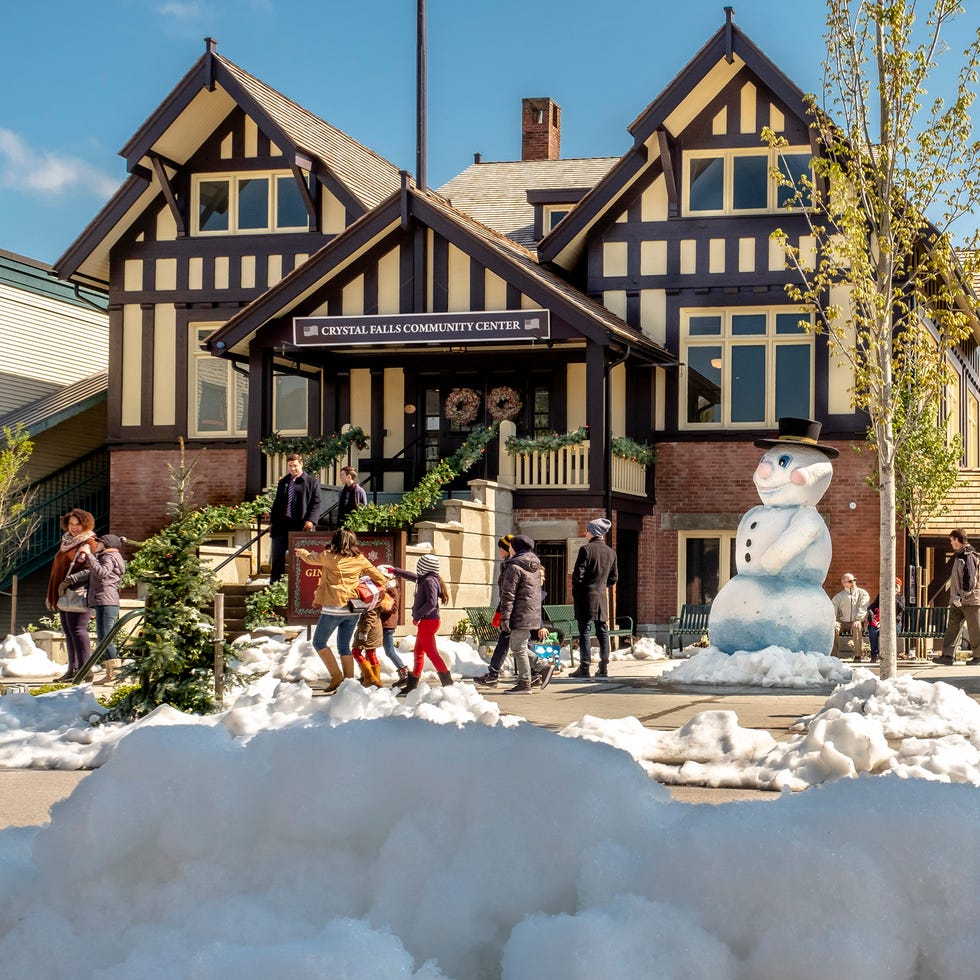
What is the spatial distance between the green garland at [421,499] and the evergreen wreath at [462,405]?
1787mm

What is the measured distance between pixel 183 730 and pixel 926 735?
6818 millimetres

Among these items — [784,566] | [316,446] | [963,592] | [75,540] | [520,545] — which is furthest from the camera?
[316,446]

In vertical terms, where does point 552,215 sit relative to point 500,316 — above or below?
above

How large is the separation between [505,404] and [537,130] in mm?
13265

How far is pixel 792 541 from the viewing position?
14570mm

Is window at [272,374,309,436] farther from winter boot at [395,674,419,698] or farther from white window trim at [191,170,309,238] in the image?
winter boot at [395,674,419,698]

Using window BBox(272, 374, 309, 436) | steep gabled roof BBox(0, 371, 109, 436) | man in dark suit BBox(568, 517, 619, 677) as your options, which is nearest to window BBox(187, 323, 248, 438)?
window BBox(272, 374, 309, 436)

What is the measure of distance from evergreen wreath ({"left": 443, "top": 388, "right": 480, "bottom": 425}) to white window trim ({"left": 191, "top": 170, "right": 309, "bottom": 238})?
164 inches

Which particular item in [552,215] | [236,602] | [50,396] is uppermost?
[552,215]

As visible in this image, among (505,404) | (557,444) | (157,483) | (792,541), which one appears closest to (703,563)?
(557,444)

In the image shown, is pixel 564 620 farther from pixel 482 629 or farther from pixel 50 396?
pixel 50 396

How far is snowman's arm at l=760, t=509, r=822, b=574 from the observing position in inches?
574

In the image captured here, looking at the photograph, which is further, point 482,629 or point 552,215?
point 552,215

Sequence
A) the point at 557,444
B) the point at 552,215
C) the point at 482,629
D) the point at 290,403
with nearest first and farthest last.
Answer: the point at 482,629 < the point at 557,444 < the point at 290,403 < the point at 552,215
